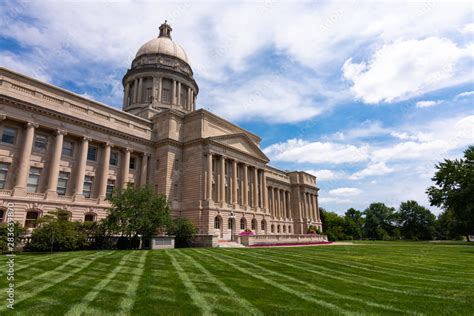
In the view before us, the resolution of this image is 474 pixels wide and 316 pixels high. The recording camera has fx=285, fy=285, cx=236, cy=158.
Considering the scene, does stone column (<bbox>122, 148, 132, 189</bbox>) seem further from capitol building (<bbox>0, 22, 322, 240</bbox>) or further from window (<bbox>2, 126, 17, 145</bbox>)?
window (<bbox>2, 126, 17, 145</bbox>)

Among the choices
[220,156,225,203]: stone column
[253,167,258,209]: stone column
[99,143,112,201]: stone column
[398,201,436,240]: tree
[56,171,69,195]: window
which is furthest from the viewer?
[398,201,436,240]: tree

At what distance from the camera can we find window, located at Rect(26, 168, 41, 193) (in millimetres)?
31406

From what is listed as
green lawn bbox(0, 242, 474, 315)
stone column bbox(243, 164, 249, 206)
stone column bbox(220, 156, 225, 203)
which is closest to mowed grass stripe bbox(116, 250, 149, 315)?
green lawn bbox(0, 242, 474, 315)

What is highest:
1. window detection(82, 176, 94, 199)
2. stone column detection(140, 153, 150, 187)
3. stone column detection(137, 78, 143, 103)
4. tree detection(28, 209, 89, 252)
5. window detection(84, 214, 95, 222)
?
stone column detection(137, 78, 143, 103)

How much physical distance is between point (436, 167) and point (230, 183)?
3741cm

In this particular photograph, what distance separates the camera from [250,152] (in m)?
53.5

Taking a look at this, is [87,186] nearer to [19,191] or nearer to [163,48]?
[19,191]

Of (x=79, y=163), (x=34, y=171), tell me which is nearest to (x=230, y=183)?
(x=79, y=163)

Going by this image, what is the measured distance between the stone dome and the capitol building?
319 mm

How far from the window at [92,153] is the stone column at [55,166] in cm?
437

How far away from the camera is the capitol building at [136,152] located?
30672 mm

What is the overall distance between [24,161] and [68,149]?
600 centimetres

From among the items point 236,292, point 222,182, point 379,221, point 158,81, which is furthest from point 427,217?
point 236,292

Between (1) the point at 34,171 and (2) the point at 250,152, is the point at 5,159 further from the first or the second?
(2) the point at 250,152
